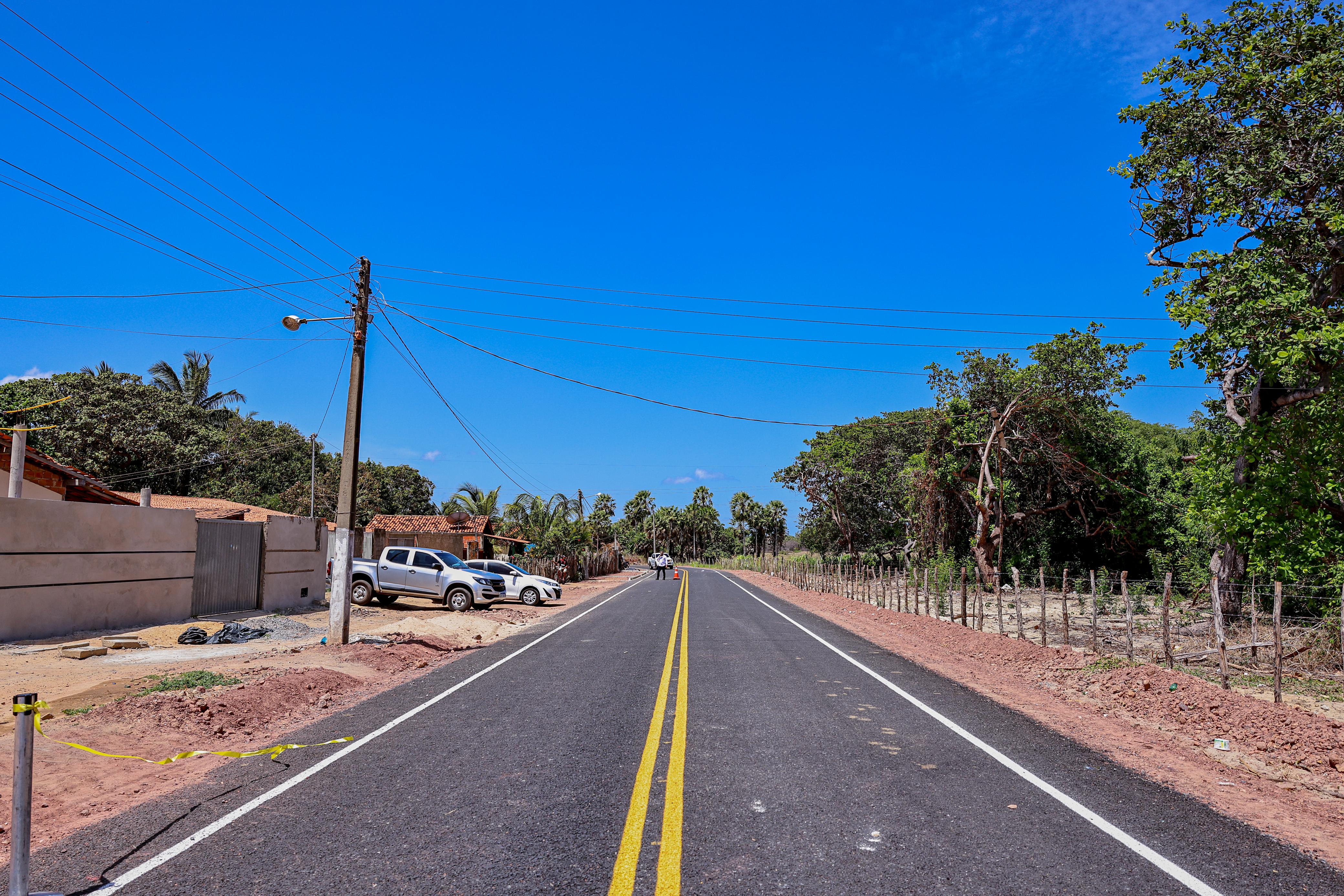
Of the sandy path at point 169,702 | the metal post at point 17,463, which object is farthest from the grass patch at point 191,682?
the metal post at point 17,463

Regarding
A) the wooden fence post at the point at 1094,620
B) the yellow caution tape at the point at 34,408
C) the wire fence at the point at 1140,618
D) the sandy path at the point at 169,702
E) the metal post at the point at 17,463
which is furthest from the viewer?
the yellow caution tape at the point at 34,408

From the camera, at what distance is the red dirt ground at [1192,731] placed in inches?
228

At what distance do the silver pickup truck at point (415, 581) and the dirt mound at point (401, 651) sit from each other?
7.55 m

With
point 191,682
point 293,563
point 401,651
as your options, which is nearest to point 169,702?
point 191,682

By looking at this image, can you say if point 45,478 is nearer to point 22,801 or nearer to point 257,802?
point 257,802

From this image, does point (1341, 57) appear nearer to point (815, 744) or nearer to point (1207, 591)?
point (1207, 591)

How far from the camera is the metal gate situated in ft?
58.3

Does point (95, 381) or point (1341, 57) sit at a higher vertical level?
point (1341, 57)

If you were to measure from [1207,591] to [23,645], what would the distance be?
27742 mm

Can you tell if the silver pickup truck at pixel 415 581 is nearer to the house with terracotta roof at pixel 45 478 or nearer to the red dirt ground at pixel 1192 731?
the house with terracotta roof at pixel 45 478

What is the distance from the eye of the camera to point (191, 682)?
9.96 metres

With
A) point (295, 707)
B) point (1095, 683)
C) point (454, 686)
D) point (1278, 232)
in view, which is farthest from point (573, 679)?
point (1278, 232)

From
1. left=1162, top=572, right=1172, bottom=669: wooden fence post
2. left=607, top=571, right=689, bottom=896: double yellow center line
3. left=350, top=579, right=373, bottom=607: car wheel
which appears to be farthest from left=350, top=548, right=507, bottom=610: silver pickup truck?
left=1162, top=572, right=1172, bottom=669: wooden fence post

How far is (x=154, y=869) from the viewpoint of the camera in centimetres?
422
